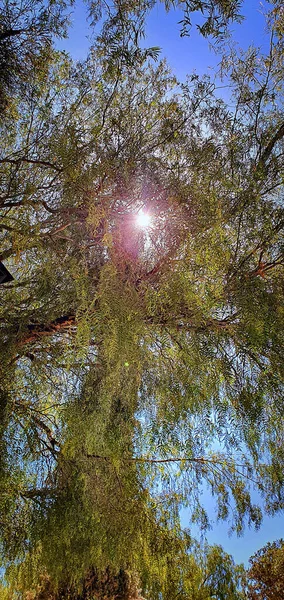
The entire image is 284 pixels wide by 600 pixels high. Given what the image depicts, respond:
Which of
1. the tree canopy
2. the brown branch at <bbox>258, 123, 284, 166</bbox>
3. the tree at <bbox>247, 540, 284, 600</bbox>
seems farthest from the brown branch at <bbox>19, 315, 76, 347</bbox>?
the tree at <bbox>247, 540, 284, 600</bbox>

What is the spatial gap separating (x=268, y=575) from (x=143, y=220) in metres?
7.45

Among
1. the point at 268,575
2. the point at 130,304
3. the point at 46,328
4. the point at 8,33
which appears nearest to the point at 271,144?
the point at 130,304

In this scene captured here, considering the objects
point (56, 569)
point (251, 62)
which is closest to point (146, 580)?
point (56, 569)

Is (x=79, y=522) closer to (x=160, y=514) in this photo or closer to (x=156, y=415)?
(x=160, y=514)

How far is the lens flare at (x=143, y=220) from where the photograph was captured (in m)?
2.15

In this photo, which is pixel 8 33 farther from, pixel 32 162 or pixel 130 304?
pixel 130 304

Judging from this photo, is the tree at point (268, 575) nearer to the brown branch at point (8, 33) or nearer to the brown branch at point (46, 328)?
the brown branch at point (46, 328)

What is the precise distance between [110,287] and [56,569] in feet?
7.51

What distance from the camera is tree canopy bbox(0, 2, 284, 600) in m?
2.04

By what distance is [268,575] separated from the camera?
7027 millimetres

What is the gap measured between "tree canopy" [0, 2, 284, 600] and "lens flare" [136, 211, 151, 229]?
23 millimetres

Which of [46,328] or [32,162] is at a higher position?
[32,162]

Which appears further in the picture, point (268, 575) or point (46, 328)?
point (268, 575)

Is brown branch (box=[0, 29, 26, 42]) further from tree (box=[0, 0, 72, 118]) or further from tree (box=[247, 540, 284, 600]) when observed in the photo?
tree (box=[247, 540, 284, 600])
